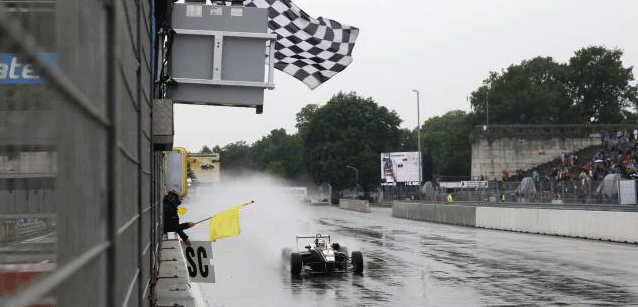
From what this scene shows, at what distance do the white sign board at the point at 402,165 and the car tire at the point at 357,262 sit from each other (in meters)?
55.8

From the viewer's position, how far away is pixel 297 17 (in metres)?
13.0

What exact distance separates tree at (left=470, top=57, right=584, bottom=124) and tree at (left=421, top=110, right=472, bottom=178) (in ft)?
14.2

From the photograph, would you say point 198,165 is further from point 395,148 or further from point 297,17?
point 395,148

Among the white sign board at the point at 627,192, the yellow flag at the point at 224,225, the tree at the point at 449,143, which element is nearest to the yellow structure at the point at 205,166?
the white sign board at the point at 627,192

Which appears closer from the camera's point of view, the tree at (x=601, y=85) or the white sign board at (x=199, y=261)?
the white sign board at (x=199, y=261)

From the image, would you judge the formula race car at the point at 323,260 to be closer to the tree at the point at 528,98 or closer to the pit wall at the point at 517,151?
the pit wall at the point at 517,151

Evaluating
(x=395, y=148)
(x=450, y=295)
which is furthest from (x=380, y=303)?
(x=395, y=148)

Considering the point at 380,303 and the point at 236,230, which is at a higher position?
the point at 236,230

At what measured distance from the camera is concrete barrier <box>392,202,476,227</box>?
3872cm

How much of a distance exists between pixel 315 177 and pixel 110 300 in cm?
10329

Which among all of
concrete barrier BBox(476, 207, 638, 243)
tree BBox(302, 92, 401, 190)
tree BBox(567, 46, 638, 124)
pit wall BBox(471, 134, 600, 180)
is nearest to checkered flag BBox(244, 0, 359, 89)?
concrete barrier BBox(476, 207, 638, 243)

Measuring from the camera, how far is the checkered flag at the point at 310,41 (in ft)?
42.4

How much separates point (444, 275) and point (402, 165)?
57.7 m

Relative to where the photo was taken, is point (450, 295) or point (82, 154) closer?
point (82, 154)
